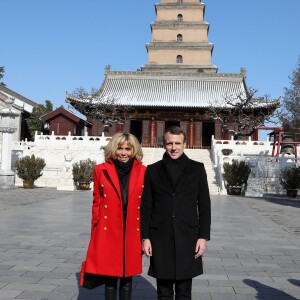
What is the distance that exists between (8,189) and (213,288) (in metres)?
14.9

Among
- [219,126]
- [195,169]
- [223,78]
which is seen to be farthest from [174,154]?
[223,78]

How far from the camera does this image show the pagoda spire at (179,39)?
35719 millimetres

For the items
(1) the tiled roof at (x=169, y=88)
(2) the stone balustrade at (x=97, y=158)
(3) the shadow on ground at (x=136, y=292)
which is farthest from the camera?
(1) the tiled roof at (x=169, y=88)

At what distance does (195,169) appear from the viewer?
9.46ft

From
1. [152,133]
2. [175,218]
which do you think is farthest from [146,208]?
[152,133]

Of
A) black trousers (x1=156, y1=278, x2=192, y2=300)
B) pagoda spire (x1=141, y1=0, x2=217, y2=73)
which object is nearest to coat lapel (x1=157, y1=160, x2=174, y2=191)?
black trousers (x1=156, y1=278, x2=192, y2=300)

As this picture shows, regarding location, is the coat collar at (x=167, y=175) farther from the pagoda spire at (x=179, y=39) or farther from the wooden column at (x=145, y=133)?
the pagoda spire at (x=179, y=39)

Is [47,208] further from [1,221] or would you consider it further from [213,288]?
[213,288]

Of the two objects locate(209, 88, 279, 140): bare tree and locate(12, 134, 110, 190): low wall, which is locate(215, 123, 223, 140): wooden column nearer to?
locate(209, 88, 279, 140): bare tree

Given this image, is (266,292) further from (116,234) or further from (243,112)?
(243,112)

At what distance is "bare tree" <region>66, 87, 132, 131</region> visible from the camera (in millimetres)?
30484

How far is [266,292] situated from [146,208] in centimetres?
182

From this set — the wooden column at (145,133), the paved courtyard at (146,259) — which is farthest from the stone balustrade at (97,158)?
the paved courtyard at (146,259)

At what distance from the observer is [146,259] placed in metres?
5.39
